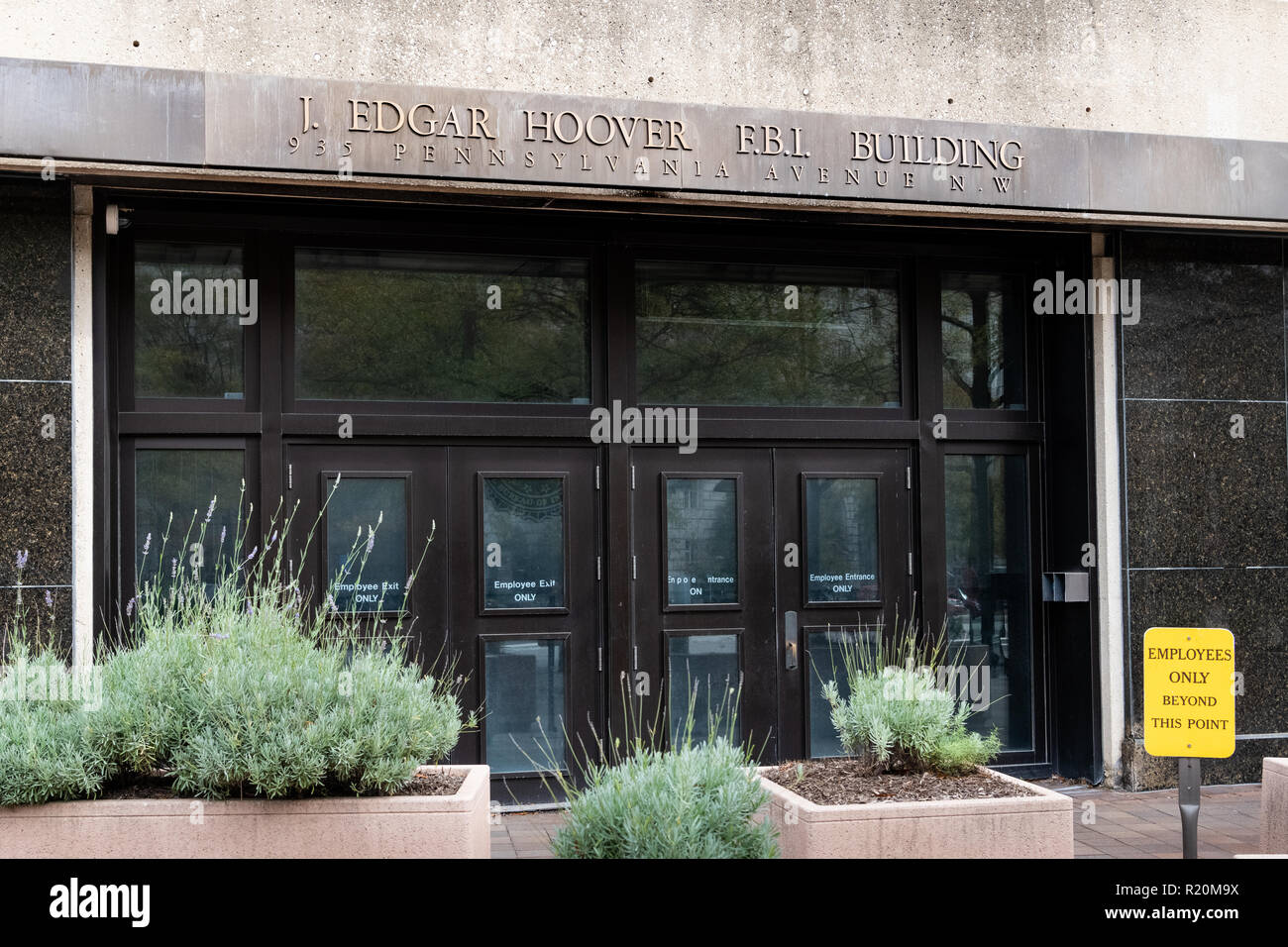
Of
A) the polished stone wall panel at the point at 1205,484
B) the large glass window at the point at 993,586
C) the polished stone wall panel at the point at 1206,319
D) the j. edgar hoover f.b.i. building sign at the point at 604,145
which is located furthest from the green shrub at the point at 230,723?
the polished stone wall panel at the point at 1206,319

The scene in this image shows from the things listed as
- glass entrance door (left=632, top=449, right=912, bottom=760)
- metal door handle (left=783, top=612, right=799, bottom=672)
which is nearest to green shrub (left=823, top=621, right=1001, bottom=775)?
glass entrance door (left=632, top=449, right=912, bottom=760)

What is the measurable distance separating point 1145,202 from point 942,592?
2882 millimetres

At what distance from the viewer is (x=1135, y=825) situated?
7043 millimetres

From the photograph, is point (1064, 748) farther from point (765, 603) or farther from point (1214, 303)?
point (1214, 303)

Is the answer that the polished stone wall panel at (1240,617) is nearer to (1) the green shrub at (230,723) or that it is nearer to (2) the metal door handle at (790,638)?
(2) the metal door handle at (790,638)

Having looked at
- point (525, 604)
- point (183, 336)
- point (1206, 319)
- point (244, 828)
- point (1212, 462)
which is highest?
point (1206, 319)

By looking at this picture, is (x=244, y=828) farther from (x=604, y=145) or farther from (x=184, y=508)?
→ (x=604, y=145)

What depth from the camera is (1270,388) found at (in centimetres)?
845

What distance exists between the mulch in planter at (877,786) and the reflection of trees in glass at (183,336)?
4.19 meters

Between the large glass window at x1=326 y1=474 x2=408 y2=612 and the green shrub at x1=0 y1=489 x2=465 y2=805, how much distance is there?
2.56 m

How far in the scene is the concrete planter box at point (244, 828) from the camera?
4.32 metres

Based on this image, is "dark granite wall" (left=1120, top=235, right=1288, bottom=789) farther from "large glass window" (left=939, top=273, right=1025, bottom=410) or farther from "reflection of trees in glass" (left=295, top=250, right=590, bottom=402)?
"reflection of trees in glass" (left=295, top=250, right=590, bottom=402)

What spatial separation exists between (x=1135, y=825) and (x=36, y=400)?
6.75 metres

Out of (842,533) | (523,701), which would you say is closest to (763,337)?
(842,533)
